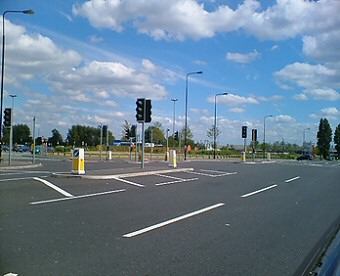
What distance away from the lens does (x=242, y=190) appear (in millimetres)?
15820

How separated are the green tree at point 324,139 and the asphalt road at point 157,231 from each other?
110 m

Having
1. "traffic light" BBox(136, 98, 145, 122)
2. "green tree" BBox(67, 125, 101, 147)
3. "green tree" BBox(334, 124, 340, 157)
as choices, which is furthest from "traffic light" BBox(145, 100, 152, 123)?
"green tree" BBox(67, 125, 101, 147)

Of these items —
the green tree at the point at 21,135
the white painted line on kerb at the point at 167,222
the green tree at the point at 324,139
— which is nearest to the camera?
the white painted line on kerb at the point at 167,222

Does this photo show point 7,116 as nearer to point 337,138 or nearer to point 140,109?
point 140,109

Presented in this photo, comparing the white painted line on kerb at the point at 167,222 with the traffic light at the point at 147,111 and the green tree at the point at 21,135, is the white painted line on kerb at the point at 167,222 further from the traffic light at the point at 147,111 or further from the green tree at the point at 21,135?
the green tree at the point at 21,135

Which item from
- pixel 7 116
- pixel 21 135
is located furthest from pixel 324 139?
pixel 21 135

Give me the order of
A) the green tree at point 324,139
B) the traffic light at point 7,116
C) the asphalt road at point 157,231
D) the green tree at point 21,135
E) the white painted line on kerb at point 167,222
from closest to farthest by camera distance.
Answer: the asphalt road at point 157,231 → the white painted line on kerb at point 167,222 → the traffic light at point 7,116 → the green tree at point 324,139 → the green tree at point 21,135

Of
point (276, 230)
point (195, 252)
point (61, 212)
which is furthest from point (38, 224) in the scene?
point (276, 230)

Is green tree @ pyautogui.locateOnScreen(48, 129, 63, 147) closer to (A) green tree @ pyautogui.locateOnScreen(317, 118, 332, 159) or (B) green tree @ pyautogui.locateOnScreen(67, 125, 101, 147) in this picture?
(B) green tree @ pyautogui.locateOnScreen(67, 125, 101, 147)

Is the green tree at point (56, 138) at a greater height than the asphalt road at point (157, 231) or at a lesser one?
greater

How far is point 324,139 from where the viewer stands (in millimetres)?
116875

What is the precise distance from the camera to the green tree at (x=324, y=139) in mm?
116625

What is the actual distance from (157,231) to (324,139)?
119m

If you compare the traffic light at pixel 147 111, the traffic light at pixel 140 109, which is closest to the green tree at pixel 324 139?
the traffic light at pixel 147 111
